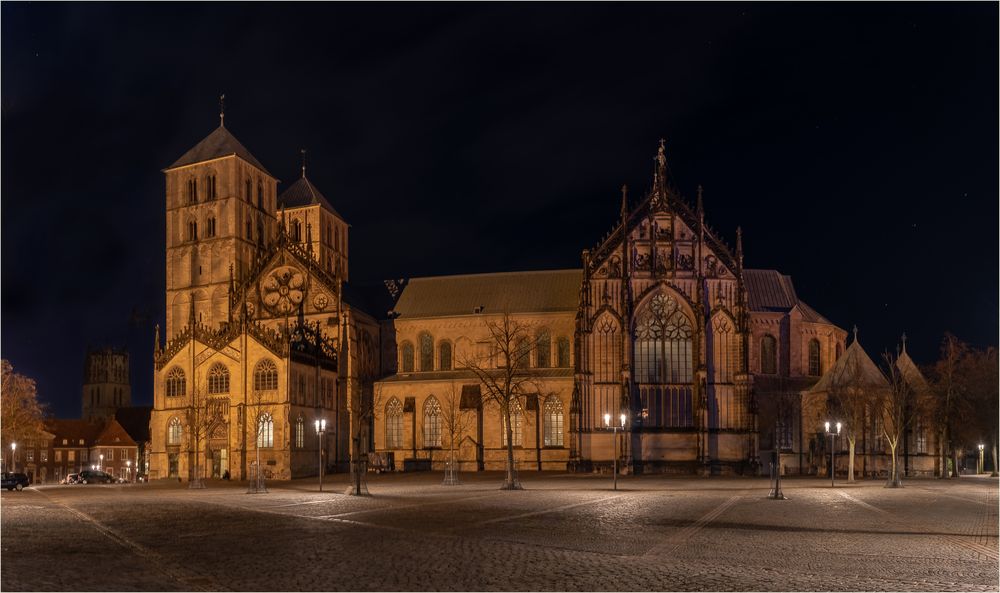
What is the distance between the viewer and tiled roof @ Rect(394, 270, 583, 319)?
9012 centimetres

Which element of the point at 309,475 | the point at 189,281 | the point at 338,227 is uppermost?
the point at 338,227

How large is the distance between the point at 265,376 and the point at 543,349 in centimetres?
2426

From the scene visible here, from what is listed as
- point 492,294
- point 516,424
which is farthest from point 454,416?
point 492,294

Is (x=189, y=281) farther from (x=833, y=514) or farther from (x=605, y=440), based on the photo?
(x=833, y=514)

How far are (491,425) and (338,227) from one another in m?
42.8

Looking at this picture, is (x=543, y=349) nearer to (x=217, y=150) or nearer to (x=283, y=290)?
(x=283, y=290)

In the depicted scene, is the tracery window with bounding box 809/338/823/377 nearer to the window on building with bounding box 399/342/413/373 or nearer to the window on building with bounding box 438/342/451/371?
the window on building with bounding box 438/342/451/371

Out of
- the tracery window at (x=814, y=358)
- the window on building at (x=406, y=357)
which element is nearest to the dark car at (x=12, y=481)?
the window on building at (x=406, y=357)

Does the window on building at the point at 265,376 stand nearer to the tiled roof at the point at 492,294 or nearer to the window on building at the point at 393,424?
the window on building at the point at 393,424

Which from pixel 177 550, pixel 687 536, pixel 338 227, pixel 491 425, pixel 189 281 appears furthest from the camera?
pixel 338 227

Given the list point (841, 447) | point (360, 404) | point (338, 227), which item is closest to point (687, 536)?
point (841, 447)

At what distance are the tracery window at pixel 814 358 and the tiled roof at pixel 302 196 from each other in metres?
56.4

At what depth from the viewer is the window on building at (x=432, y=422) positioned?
86.4 metres

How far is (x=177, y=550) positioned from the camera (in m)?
24.5
